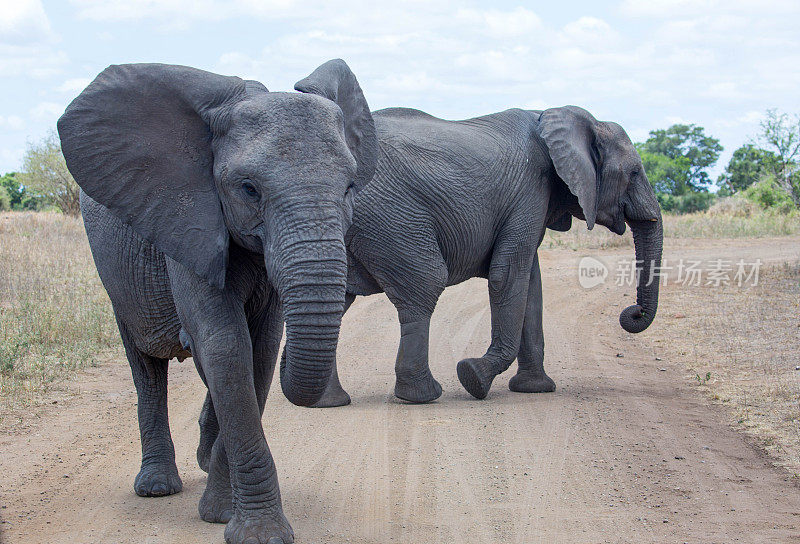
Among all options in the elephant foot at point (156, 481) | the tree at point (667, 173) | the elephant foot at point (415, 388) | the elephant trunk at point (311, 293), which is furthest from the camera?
the tree at point (667, 173)

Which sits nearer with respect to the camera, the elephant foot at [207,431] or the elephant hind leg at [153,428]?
the elephant foot at [207,431]

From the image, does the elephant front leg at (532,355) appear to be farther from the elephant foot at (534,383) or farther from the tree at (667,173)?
the tree at (667,173)

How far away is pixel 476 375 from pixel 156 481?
325cm

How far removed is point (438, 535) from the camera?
473cm

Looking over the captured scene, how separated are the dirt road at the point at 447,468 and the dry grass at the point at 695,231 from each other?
472 inches

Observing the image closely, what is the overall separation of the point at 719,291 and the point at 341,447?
9.88m

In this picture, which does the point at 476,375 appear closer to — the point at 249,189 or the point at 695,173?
the point at 249,189

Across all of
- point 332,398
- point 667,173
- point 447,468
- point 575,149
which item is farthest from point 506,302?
point 667,173

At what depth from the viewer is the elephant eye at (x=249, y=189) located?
397 centimetres

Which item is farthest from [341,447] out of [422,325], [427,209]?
[427,209]

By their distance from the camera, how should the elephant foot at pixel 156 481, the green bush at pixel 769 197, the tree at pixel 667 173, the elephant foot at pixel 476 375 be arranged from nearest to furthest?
the elephant foot at pixel 156 481 < the elephant foot at pixel 476 375 < the green bush at pixel 769 197 < the tree at pixel 667 173

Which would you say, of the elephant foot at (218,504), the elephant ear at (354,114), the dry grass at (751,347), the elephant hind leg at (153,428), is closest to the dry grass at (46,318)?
the elephant hind leg at (153,428)

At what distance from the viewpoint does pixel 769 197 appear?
95.5 ft

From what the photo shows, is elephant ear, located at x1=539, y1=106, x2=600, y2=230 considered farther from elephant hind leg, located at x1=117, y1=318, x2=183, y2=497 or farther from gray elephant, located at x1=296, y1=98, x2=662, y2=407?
elephant hind leg, located at x1=117, y1=318, x2=183, y2=497
